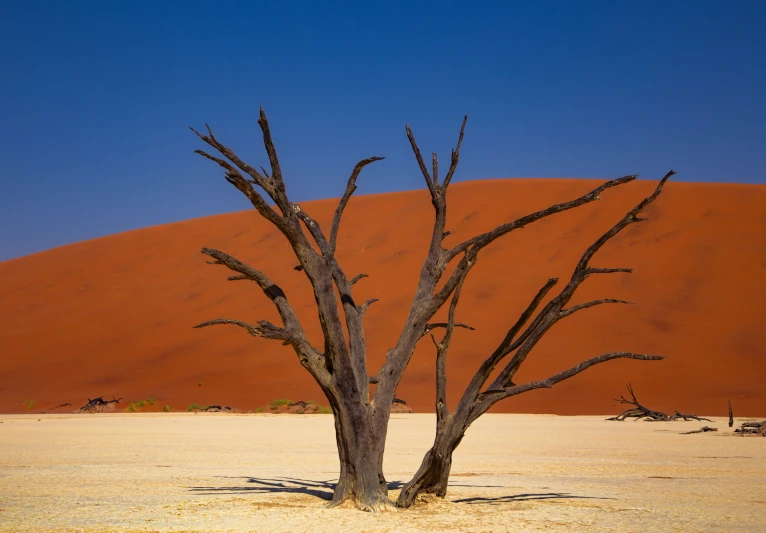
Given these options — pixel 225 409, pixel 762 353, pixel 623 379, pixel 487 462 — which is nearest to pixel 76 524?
pixel 487 462

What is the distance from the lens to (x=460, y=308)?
1489 inches

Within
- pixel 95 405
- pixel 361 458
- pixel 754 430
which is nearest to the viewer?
pixel 361 458

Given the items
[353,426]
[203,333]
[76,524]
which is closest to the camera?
[76,524]

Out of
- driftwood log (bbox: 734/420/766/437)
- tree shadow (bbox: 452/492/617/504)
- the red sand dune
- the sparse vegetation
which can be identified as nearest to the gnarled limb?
tree shadow (bbox: 452/492/617/504)

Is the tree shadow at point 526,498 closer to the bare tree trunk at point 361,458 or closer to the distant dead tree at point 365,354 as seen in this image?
the distant dead tree at point 365,354

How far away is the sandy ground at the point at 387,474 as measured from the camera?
6.45 m

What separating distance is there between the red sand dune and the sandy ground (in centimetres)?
1168

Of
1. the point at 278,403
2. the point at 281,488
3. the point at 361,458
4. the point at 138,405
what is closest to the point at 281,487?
the point at 281,488

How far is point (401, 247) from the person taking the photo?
157ft

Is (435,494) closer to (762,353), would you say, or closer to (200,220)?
(762,353)

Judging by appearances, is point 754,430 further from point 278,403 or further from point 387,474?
point 278,403

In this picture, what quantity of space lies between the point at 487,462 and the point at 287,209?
261 inches

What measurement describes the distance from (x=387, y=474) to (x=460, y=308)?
27.9 m

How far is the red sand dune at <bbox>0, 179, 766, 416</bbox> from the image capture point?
30.0m
